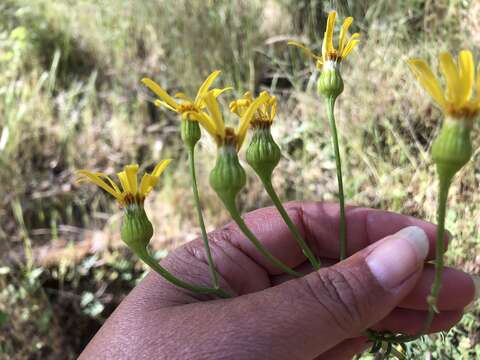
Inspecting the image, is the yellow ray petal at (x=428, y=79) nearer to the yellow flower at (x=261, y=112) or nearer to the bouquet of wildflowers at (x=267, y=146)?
the bouquet of wildflowers at (x=267, y=146)

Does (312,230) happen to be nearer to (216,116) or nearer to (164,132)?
(216,116)

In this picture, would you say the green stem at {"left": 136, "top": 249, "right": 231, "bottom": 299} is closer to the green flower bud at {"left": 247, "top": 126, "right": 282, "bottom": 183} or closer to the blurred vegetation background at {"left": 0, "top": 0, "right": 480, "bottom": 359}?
the green flower bud at {"left": 247, "top": 126, "right": 282, "bottom": 183}

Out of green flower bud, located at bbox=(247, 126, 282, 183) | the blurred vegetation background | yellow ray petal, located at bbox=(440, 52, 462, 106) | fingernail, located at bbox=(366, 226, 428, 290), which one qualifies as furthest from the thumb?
the blurred vegetation background

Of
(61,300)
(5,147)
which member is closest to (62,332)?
(61,300)

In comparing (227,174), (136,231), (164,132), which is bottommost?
(164,132)

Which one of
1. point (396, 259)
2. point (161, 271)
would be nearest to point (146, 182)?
point (161, 271)

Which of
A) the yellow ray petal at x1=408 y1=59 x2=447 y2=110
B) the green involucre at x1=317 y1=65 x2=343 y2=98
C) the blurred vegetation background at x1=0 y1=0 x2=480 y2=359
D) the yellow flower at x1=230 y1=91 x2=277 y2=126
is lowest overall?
the blurred vegetation background at x1=0 y1=0 x2=480 y2=359
